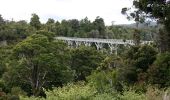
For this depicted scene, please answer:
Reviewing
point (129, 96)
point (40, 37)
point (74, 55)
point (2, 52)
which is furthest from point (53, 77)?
point (129, 96)

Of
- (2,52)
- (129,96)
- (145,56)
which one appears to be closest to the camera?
(129,96)

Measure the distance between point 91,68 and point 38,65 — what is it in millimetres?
9384

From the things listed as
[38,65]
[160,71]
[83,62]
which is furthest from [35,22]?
[160,71]

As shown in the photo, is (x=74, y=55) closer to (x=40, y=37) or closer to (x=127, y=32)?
(x=40, y=37)

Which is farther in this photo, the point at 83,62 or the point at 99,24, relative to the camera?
the point at 99,24

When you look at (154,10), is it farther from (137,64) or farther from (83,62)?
(83,62)

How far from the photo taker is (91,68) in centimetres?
3906

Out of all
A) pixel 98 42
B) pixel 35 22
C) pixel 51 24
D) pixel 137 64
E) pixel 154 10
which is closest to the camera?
pixel 154 10

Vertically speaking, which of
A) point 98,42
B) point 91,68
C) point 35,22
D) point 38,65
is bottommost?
point 91,68

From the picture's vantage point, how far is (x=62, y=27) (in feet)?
240

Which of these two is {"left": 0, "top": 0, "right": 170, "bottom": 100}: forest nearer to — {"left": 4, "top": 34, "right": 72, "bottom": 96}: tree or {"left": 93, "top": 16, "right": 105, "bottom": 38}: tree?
{"left": 4, "top": 34, "right": 72, "bottom": 96}: tree

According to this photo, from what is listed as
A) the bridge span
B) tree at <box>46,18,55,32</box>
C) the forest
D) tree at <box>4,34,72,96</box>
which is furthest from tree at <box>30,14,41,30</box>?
tree at <box>4,34,72,96</box>

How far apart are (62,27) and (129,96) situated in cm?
5840

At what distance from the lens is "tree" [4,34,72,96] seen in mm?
29703
